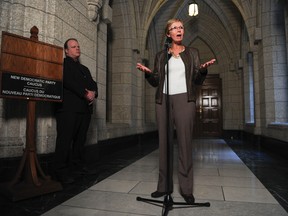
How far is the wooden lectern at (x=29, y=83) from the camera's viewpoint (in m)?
2.15

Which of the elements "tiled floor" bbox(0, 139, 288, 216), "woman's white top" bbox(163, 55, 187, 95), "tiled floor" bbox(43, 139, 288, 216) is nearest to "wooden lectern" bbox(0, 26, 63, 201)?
"tiled floor" bbox(0, 139, 288, 216)

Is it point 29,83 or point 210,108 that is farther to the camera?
point 210,108

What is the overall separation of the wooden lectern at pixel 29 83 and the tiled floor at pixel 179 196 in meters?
0.44

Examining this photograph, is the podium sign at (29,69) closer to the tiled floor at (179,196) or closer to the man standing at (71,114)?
the man standing at (71,114)

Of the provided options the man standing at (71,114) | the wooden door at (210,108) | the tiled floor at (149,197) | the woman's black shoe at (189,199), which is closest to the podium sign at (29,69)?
the man standing at (71,114)

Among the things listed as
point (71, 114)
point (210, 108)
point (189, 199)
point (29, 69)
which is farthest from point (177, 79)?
point (210, 108)

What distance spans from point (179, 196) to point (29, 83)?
Result: 178 centimetres

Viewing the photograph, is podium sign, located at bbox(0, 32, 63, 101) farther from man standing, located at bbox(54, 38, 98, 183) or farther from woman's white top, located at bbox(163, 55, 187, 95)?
woman's white top, located at bbox(163, 55, 187, 95)

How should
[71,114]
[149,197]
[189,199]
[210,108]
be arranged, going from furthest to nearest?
[210,108]
[71,114]
[149,197]
[189,199]

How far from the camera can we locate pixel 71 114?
271 cm

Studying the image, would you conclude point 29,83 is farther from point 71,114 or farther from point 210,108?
point 210,108

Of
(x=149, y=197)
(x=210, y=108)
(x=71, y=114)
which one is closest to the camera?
(x=149, y=197)

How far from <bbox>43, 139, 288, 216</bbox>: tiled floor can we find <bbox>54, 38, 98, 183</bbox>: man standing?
44 cm

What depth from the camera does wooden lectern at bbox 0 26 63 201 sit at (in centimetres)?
215
